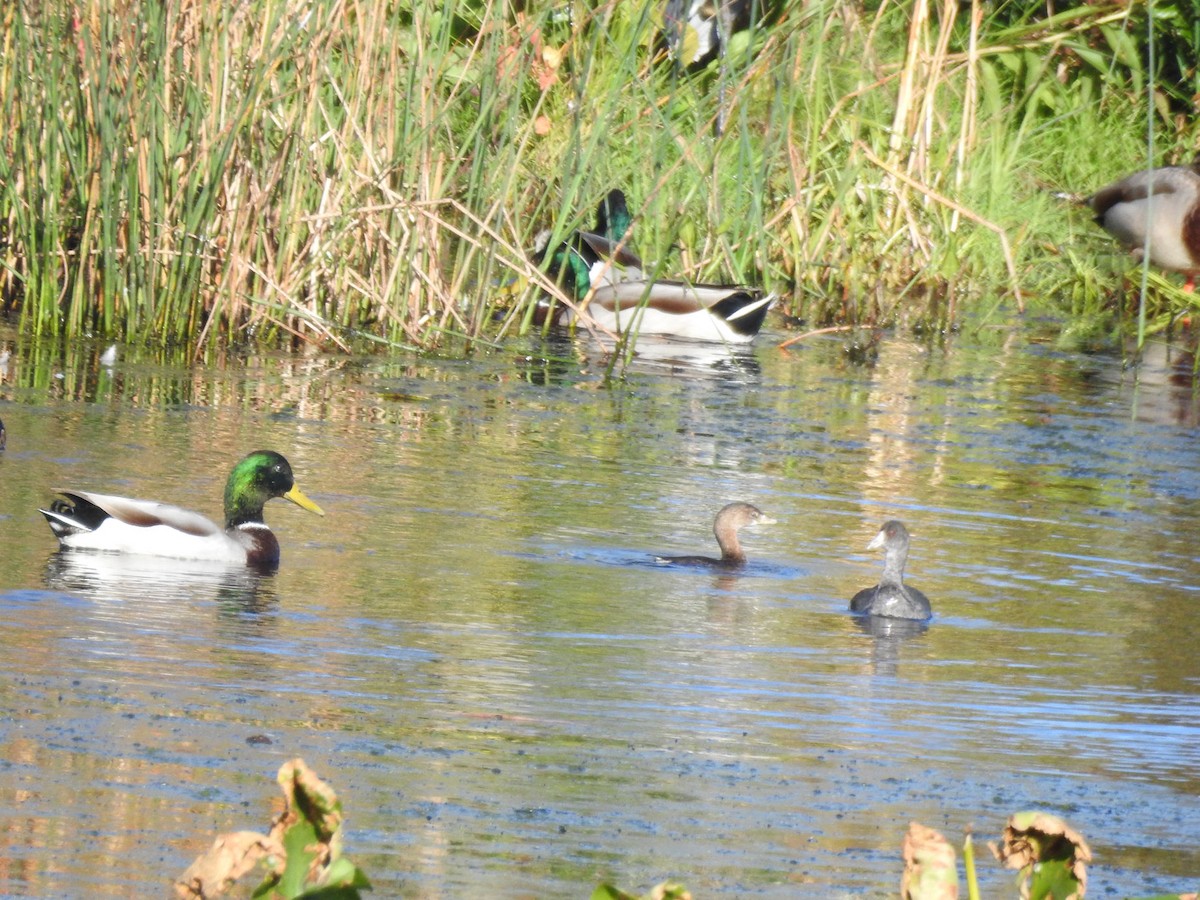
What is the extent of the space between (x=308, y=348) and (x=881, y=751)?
6242mm

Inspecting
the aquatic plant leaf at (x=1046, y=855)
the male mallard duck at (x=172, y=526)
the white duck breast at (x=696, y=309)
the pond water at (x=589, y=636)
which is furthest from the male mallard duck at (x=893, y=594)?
the white duck breast at (x=696, y=309)

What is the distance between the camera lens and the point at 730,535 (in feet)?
23.2

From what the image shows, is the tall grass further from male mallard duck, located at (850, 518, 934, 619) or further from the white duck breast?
male mallard duck, located at (850, 518, 934, 619)

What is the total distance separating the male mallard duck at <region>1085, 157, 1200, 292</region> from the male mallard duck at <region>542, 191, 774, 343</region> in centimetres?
265

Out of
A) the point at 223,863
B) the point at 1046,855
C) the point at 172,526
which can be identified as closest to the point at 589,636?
the point at 172,526

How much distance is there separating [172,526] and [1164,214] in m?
8.30

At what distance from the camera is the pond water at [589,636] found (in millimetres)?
4059

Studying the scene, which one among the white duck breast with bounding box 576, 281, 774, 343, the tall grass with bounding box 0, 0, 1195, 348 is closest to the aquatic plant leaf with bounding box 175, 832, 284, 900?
the tall grass with bounding box 0, 0, 1195, 348

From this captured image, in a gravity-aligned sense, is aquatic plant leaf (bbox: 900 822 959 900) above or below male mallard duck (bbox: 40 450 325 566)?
above

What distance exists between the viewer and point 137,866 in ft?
11.9

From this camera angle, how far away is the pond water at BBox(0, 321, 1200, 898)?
13.3 ft

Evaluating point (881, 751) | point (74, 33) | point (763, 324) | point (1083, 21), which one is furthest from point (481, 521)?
point (1083, 21)

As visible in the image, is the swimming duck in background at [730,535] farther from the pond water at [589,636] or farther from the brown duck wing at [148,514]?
the brown duck wing at [148,514]

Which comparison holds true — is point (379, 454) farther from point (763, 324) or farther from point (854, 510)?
point (763, 324)
